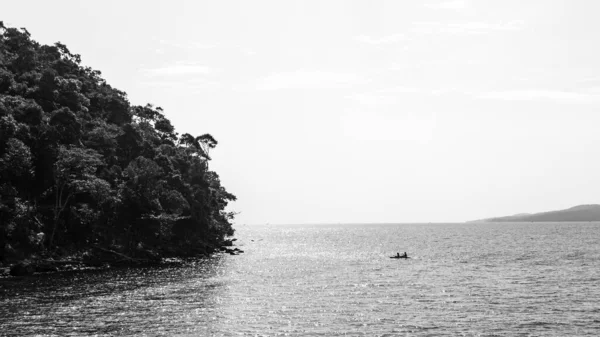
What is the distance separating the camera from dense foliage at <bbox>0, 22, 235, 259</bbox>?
72.4 m

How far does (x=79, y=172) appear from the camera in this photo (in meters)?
78.2

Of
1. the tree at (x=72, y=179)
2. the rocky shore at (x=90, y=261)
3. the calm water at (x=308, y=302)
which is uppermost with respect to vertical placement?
the tree at (x=72, y=179)

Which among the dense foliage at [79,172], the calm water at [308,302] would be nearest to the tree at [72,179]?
the dense foliage at [79,172]

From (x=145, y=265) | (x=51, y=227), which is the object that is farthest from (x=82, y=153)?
(x=145, y=265)

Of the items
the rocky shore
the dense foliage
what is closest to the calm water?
the rocky shore

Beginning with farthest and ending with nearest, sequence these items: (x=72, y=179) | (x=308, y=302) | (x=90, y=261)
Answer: (x=90, y=261) < (x=72, y=179) < (x=308, y=302)

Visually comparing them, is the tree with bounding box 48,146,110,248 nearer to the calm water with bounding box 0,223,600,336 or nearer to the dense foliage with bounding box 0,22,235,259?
the dense foliage with bounding box 0,22,235,259

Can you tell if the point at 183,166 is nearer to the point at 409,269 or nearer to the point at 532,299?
the point at 409,269

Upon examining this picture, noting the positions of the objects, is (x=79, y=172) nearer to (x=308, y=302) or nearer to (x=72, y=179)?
(x=72, y=179)

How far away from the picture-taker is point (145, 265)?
3324 inches

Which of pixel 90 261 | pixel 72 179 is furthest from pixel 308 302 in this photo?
pixel 72 179

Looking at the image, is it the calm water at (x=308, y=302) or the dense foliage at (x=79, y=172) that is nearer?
the calm water at (x=308, y=302)

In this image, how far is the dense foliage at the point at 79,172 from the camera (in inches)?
2852

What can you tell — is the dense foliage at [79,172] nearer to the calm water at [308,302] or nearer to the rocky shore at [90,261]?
the rocky shore at [90,261]
